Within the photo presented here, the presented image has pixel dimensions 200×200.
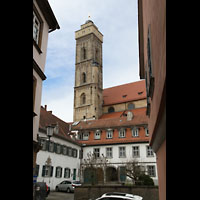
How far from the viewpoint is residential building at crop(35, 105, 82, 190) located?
23.7 meters

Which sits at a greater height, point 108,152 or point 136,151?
point 136,151

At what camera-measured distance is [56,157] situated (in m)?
26.7

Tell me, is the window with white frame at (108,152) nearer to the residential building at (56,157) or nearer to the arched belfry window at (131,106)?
the residential building at (56,157)

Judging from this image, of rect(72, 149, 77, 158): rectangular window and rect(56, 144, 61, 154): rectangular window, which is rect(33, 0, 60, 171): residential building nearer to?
rect(56, 144, 61, 154): rectangular window

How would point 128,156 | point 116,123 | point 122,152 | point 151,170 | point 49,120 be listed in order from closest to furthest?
point 151,170 < point 128,156 < point 49,120 < point 122,152 < point 116,123

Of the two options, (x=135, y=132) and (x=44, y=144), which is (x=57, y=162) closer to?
(x=44, y=144)

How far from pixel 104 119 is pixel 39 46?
29.1 meters

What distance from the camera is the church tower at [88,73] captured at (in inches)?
1993

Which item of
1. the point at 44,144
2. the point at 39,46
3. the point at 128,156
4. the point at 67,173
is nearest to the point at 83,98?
the point at 128,156

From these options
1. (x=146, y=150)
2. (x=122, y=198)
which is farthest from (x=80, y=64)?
(x=122, y=198)

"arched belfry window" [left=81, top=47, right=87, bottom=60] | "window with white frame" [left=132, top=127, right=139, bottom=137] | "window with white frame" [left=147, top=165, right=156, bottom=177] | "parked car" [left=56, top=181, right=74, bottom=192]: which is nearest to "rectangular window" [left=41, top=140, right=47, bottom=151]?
"parked car" [left=56, top=181, right=74, bottom=192]

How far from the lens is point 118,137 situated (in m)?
31.9

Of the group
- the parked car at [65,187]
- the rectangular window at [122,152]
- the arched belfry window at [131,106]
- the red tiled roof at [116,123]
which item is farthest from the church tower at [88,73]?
the parked car at [65,187]
